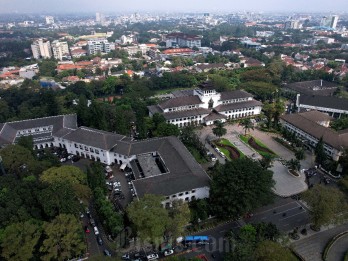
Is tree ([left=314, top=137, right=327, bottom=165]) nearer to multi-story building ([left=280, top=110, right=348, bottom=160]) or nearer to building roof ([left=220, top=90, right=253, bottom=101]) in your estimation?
multi-story building ([left=280, top=110, right=348, bottom=160])

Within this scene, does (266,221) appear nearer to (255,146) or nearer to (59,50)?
(255,146)

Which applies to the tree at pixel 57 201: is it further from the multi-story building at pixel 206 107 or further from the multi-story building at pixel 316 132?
the multi-story building at pixel 316 132

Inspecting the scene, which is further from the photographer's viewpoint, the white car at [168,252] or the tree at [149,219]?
the white car at [168,252]

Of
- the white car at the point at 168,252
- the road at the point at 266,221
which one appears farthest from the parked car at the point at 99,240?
the road at the point at 266,221

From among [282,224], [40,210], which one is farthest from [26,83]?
[282,224]

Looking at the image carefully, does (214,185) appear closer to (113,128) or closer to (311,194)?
(311,194)

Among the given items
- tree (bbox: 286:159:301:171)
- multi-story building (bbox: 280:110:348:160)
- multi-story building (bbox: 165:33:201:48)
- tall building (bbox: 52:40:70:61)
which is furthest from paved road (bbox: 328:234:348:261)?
multi-story building (bbox: 165:33:201:48)

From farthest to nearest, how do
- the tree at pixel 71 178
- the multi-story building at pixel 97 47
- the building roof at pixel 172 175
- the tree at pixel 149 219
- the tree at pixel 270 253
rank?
the multi-story building at pixel 97 47
the building roof at pixel 172 175
the tree at pixel 71 178
the tree at pixel 149 219
the tree at pixel 270 253
